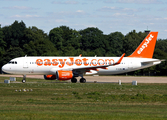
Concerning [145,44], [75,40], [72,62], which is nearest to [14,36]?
[75,40]

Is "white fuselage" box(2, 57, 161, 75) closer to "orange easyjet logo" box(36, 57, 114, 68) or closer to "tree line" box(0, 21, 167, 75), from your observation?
"orange easyjet logo" box(36, 57, 114, 68)

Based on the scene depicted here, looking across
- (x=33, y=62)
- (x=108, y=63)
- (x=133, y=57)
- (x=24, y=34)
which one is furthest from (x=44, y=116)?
(x=24, y=34)

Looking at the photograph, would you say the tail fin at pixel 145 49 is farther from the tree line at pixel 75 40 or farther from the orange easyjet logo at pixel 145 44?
the tree line at pixel 75 40

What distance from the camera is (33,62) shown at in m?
44.5

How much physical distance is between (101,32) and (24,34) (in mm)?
39004

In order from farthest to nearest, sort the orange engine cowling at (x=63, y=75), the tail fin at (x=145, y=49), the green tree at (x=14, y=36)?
the green tree at (x=14, y=36) → the tail fin at (x=145, y=49) → the orange engine cowling at (x=63, y=75)

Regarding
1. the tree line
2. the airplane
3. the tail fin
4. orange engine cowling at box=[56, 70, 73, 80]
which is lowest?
orange engine cowling at box=[56, 70, 73, 80]

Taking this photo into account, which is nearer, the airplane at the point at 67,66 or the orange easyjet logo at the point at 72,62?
the airplane at the point at 67,66

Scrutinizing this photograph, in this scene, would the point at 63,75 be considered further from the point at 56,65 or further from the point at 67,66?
the point at 67,66

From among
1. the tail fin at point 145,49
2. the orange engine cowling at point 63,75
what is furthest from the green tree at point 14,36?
the orange engine cowling at point 63,75

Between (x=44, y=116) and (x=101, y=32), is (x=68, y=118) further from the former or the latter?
(x=101, y=32)

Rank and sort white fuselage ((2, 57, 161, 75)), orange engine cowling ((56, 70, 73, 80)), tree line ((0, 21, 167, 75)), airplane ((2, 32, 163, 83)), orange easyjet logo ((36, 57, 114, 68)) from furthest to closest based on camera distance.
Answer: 1. tree line ((0, 21, 167, 75))
2. orange easyjet logo ((36, 57, 114, 68))
3. white fuselage ((2, 57, 161, 75))
4. airplane ((2, 32, 163, 83))
5. orange engine cowling ((56, 70, 73, 80))

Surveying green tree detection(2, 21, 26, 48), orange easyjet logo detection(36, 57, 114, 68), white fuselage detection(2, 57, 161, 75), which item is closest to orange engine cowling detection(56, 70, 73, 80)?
white fuselage detection(2, 57, 161, 75)

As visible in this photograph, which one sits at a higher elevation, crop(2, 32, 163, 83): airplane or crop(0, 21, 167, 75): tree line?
crop(0, 21, 167, 75): tree line
